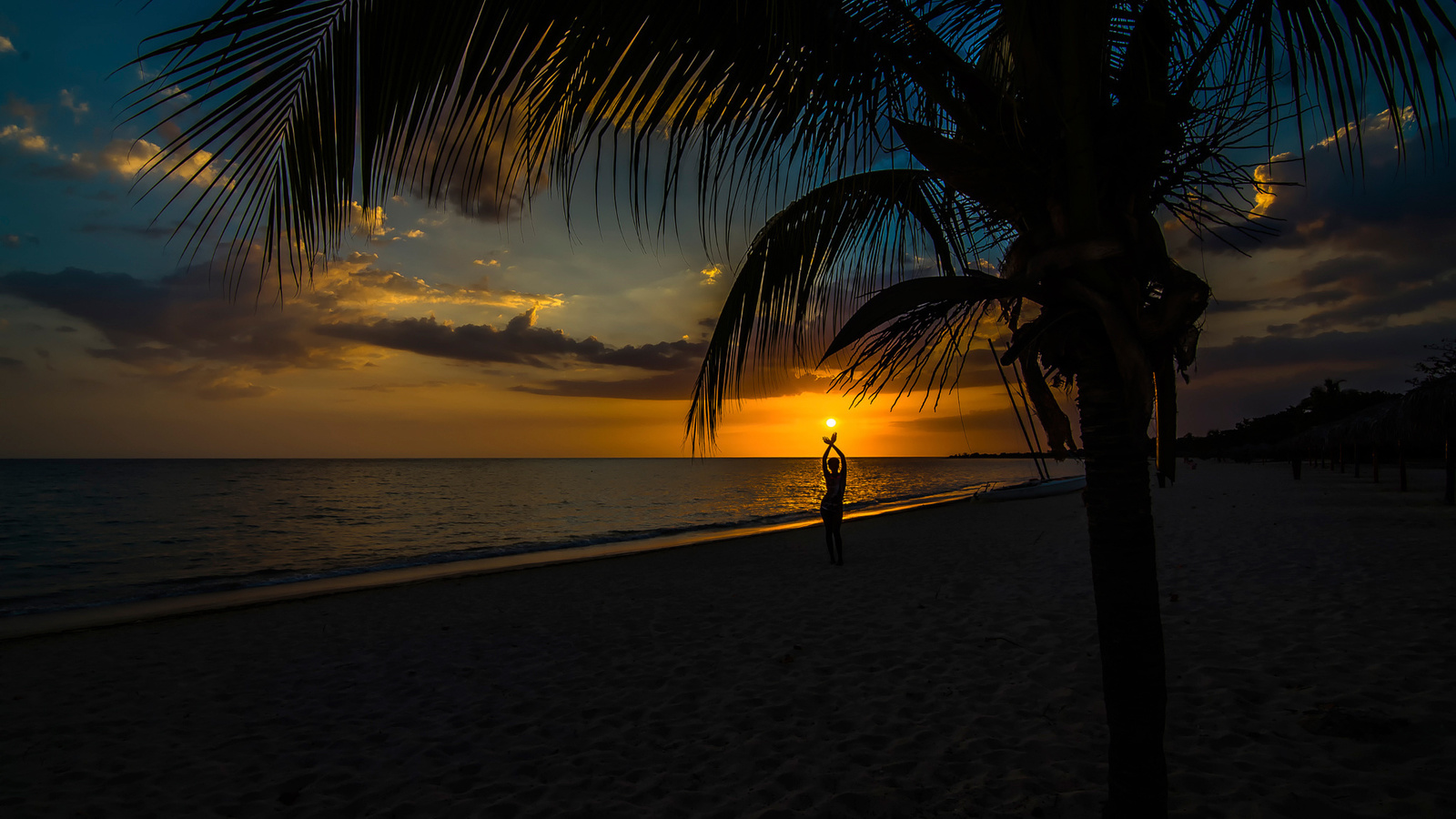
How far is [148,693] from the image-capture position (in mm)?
5645

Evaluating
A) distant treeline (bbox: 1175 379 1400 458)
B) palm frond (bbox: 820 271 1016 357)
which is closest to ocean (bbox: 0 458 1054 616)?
palm frond (bbox: 820 271 1016 357)

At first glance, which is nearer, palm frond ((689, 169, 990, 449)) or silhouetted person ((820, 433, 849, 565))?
palm frond ((689, 169, 990, 449))

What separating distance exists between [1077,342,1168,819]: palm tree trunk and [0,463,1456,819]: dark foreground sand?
66.1 inches

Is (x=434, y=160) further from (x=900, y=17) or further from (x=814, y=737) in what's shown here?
(x=814, y=737)

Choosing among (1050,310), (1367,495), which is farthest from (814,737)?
(1367,495)

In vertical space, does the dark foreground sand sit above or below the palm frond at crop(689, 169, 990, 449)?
below

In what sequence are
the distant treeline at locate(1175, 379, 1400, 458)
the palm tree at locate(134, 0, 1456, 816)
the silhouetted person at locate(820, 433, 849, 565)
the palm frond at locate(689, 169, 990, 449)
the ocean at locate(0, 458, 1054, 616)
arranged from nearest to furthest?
the palm tree at locate(134, 0, 1456, 816) → the palm frond at locate(689, 169, 990, 449) → the silhouetted person at locate(820, 433, 849, 565) → the ocean at locate(0, 458, 1054, 616) → the distant treeline at locate(1175, 379, 1400, 458)

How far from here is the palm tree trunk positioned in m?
1.60

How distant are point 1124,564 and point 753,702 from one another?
12.2ft

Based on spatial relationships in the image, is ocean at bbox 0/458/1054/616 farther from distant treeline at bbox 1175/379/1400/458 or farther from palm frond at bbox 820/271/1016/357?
distant treeline at bbox 1175/379/1400/458

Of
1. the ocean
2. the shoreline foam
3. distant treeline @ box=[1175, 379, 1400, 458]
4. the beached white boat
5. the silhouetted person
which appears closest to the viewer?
the shoreline foam

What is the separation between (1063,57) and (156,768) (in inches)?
242

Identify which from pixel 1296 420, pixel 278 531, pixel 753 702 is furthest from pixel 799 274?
pixel 1296 420

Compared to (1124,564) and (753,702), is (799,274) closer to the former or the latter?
(1124,564)
